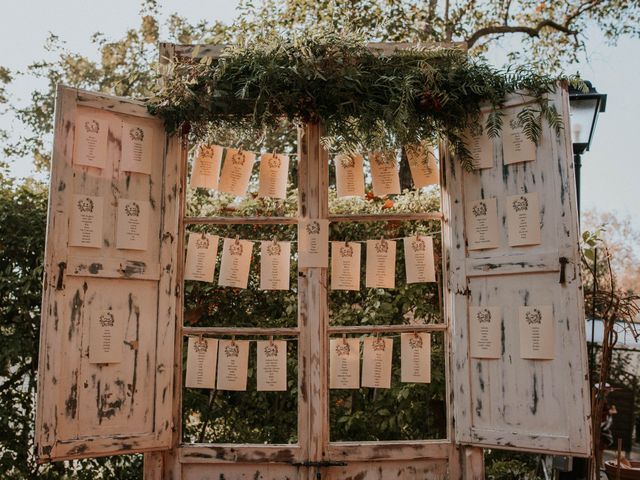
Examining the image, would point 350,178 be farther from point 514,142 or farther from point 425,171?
point 514,142

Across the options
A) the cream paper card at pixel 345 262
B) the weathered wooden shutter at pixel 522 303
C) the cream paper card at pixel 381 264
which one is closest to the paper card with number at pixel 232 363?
the cream paper card at pixel 345 262

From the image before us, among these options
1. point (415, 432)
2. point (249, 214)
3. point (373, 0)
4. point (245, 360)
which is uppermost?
point (373, 0)

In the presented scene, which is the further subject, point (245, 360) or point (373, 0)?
point (373, 0)

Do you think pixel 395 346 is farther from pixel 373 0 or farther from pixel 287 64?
A: pixel 373 0

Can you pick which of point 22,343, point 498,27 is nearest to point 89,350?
point 22,343

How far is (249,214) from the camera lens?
12.4 feet

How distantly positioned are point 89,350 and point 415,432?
2.09 m

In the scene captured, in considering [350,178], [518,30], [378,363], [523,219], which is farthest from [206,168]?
[518,30]

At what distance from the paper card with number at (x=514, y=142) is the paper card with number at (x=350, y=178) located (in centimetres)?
70

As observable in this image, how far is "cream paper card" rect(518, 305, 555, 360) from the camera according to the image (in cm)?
264

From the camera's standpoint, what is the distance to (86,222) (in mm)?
2711

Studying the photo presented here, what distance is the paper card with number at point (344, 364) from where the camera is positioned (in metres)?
2.99

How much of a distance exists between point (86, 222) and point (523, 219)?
1.92 m

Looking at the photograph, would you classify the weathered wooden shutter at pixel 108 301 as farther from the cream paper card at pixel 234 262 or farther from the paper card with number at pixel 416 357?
the paper card with number at pixel 416 357
